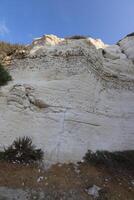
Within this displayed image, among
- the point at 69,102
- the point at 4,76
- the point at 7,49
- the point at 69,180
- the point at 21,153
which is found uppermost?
the point at 7,49

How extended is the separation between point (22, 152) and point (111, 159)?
3.30 meters

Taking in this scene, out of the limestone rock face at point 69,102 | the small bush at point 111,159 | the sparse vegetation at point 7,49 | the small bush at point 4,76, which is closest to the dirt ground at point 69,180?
the small bush at point 111,159

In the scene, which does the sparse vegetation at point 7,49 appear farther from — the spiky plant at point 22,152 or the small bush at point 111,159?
the small bush at point 111,159

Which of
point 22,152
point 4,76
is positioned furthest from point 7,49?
point 22,152

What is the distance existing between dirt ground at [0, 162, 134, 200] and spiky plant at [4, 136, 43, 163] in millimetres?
318

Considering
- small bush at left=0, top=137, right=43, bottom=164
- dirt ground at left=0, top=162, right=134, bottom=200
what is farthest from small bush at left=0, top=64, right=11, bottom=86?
dirt ground at left=0, top=162, right=134, bottom=200

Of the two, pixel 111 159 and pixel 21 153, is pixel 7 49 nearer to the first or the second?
pixel 21 153

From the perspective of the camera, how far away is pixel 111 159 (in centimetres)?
1096

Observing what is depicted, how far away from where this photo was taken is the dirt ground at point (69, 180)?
8906 millimetres

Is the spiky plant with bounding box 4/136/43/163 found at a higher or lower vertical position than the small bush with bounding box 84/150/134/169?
higher

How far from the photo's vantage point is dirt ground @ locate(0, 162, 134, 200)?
29.2 ft

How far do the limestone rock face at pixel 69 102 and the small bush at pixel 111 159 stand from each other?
359mm

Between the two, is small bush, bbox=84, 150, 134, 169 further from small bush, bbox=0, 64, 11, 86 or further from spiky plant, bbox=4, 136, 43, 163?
small bush, bbox=0, 64, 11, 86

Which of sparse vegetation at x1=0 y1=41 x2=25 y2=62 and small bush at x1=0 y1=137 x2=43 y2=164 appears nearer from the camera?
small bush at x1=0 y1=137 x2=43 y2=164
